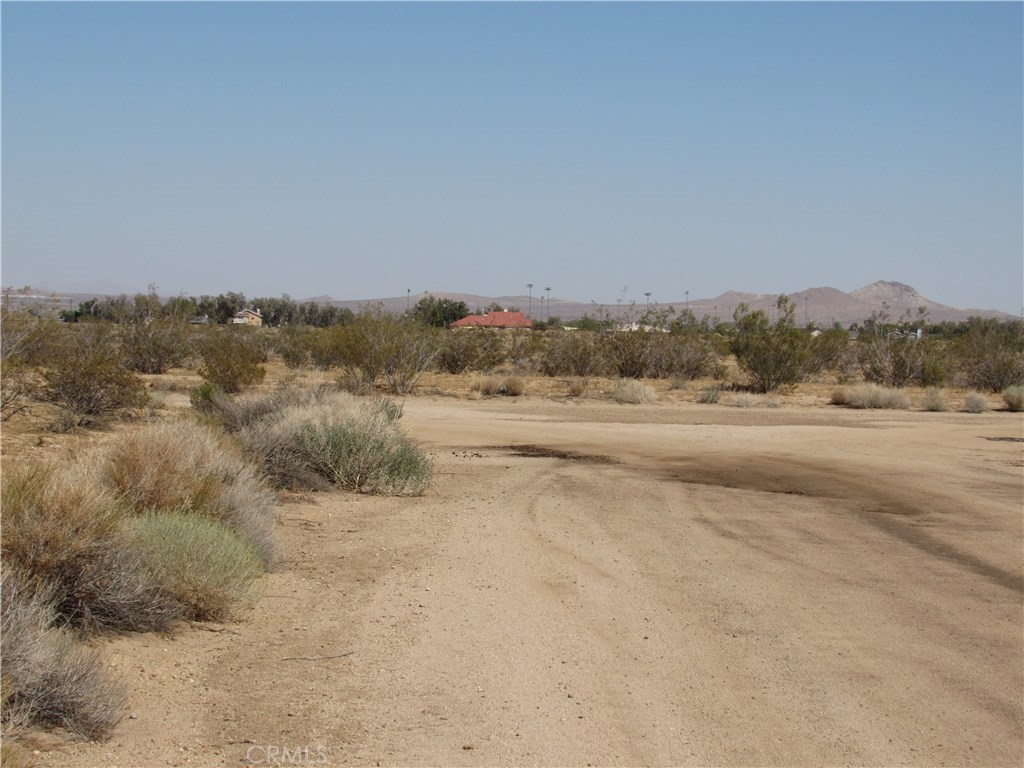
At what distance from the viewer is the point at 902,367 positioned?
46375 mm

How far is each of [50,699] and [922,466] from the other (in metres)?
19.5

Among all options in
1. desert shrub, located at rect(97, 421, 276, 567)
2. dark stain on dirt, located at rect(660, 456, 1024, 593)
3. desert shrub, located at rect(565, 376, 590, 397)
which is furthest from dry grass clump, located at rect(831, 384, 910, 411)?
desert shrub, located at rect(97, 421, 276, 567)

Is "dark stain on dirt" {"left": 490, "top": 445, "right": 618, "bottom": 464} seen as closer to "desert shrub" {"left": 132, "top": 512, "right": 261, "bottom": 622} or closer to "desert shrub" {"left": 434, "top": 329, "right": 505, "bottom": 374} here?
"desert shrub" {"left": 132, "top": 512, "right": 261, "bottom": 622}

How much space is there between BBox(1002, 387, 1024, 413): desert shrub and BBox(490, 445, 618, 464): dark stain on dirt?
22.4 m

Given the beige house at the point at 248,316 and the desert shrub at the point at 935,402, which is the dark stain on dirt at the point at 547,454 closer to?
the desert shrub at the point at 935,402

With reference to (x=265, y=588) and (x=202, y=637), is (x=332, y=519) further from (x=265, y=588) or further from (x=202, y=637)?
(x=202, y=637)

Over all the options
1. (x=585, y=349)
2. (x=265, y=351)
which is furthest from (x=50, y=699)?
(x=265, y=351)

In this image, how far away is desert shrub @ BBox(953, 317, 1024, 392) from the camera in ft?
146

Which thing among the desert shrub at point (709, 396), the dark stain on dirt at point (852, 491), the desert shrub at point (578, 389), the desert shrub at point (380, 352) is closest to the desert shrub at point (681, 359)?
the desert shrub at point (578, 389)

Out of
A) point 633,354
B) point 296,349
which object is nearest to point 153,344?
point 296,349

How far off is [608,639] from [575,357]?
40.6 meters

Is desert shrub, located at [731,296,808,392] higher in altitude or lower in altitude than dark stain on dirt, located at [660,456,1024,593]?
higher

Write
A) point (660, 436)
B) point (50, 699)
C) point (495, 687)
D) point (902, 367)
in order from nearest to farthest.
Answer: point (50, 699)
point (495, 687)
point (660, 436)
point (902, 367)

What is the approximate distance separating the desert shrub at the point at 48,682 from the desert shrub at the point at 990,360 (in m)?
45.1
